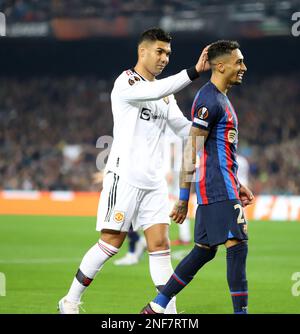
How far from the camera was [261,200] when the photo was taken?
71.5ft

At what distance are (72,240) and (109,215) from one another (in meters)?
8.84

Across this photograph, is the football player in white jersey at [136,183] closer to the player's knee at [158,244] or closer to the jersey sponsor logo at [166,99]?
the player's knee at [158,244]

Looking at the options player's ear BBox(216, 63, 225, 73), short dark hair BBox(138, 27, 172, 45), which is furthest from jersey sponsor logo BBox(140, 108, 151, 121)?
player's ear BBox(216, 63, 225, 73)

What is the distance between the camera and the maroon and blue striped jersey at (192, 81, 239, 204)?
6.72 meters

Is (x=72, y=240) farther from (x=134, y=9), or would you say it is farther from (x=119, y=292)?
(x=134, y=9)

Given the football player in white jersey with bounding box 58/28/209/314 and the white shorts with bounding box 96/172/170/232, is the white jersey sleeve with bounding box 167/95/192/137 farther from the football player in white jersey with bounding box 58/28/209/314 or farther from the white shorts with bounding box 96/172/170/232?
the white shorts with bounding box 96/172/170/232

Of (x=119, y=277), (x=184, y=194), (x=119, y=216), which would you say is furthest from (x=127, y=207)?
(x=119, y=277)

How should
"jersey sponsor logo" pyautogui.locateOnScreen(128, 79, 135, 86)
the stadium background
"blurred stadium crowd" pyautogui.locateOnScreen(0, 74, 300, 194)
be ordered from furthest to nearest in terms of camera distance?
"blurred stadium crowd" pyautogui.locateOnScreen(0, 74, 300, 194), the stadium background, "jersey sponsor logo" pyautogui.locateOnScreen(128, 79, 135, 86)

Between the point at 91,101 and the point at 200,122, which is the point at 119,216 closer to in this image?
the point at 200,122

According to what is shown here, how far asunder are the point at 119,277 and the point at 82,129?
22.1m

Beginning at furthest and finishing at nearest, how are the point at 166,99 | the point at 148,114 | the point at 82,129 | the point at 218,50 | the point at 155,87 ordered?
the point at 82,129
the point at 166,99
the point at 148,114
the point at 155,87
the point at 218,50

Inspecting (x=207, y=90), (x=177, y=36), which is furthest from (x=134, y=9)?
(x=207, y=90)

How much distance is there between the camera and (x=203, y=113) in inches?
263

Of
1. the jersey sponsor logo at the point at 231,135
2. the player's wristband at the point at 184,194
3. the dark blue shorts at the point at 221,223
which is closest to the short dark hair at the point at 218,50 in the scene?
the jersey sponsor logo at the point at 231,135
